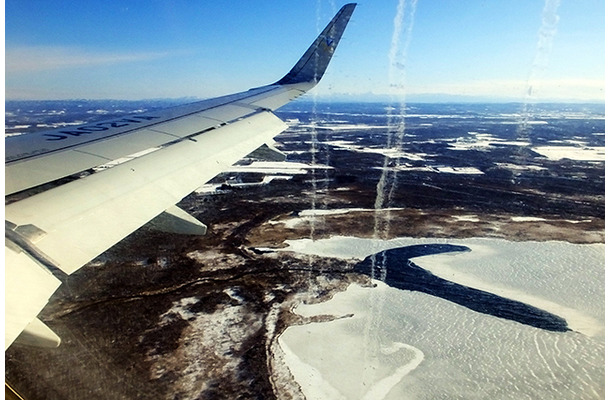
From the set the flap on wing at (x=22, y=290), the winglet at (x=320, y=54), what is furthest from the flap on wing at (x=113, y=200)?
the winglet at (x=320, y=54)

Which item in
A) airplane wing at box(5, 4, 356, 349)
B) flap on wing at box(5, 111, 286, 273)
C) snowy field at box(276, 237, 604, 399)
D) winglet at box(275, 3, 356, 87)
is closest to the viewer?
airplane wing at box(5, 4, 356, 349)

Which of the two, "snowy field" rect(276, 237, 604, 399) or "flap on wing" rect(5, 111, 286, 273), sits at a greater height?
"flap on wing" rect(5, 111, 286, 273)

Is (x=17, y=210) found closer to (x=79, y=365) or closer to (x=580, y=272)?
(x=79, y=365)

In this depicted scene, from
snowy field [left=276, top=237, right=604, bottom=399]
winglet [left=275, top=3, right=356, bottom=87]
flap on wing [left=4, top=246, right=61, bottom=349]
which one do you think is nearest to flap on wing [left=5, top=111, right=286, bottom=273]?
flap on wing [left=4, top=246, right=61, bottom=349]

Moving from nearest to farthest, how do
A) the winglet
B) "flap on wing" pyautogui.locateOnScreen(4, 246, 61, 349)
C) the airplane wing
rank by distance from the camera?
1. "flap on wing" pyautogui.locateOnScreen(4, 246, 61, 349)
2. the airplane wing
3. the winglet

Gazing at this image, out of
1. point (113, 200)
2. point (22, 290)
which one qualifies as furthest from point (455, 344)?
point (22, 290)

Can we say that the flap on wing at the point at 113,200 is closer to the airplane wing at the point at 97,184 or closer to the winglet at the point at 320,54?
the airplane wing at the point at 97,184

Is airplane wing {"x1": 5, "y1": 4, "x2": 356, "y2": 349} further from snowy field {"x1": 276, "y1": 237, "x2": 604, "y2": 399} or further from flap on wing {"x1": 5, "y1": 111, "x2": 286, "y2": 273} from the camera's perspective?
snowy field {"x1": 276, "y1": 237, "x2": 604, "y2": 399}

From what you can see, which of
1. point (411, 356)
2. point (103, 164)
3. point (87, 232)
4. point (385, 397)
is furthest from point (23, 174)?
point (411, 356)
